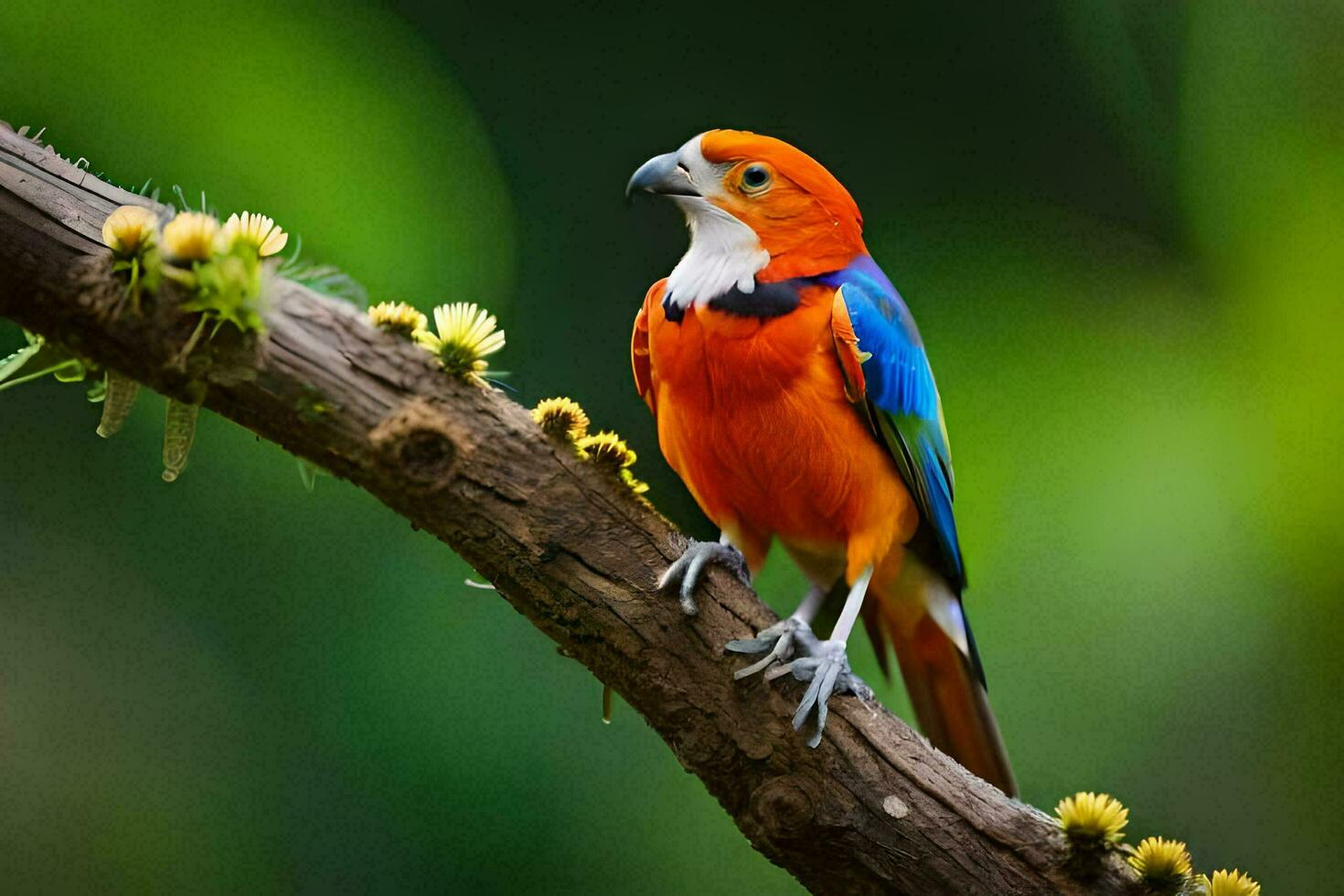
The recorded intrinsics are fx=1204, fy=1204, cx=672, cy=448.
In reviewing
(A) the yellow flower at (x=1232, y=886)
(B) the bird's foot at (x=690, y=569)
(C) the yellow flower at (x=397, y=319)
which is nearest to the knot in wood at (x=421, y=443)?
(C) the yellow flower at (x=397, y=319)

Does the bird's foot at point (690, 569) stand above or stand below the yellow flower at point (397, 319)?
below

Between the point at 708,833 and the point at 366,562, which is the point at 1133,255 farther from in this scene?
the point at 366,562

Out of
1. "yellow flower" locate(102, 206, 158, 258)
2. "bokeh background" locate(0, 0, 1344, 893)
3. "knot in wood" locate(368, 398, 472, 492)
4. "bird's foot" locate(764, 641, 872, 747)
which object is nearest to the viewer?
"yellow flower" locate(102, 206, 158, 258)

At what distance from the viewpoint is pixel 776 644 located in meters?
1.92

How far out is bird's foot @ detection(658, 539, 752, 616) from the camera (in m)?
1.86

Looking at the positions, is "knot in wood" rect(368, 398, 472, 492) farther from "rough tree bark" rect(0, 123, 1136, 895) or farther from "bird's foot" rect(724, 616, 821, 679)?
"bird's foot" rect(724, 616, 821, 679)

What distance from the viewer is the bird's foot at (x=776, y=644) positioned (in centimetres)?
189

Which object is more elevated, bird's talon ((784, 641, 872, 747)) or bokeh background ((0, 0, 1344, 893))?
bokeh background ((0, 0, 1344, 893))

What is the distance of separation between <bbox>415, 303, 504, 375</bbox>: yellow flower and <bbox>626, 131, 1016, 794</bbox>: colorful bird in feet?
1.52

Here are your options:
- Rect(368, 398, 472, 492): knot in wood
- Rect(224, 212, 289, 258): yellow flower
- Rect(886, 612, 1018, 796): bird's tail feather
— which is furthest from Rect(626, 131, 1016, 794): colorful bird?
Rect(224, 212, 289, 258): yellow flower

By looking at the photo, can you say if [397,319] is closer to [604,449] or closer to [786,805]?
[604,449]

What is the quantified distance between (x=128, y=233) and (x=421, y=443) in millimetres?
466

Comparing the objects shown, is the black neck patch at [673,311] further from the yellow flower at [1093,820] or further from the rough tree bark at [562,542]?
the yellow flower at [1093,820]

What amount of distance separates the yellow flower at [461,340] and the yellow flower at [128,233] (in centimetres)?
38
